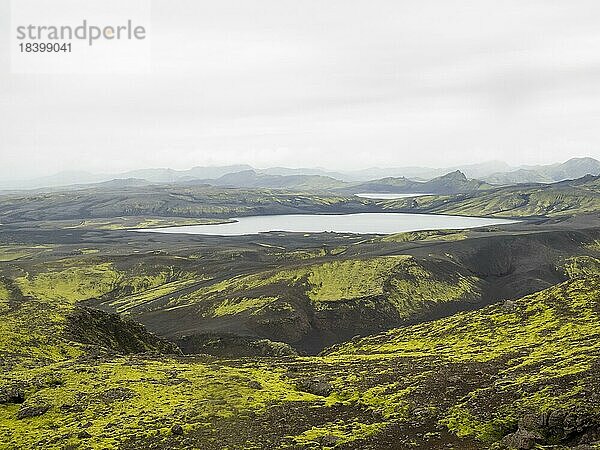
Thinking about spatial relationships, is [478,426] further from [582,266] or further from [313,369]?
[582,266]

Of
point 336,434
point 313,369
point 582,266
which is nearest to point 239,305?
point 313,369

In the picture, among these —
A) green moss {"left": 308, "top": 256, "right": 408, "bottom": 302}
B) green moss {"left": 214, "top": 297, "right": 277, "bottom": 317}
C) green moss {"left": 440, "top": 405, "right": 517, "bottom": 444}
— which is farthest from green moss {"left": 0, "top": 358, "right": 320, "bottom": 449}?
green moss {"left": 308, "top": 256, "right": 408, "bottom": 302}

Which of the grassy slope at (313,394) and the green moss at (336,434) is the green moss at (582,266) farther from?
the green moss at (336,434)

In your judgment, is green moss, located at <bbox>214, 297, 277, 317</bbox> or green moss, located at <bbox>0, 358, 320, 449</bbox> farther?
green moss, located at <bbox>214, 297, 277, 317</bbox>

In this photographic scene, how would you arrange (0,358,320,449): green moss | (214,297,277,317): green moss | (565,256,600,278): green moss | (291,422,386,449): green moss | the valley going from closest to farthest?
(291,422,386,449): green moss, the valley, (0,358,320,449): green moss, (214,297,277,317): green moss, (565,256,600,278): green moss

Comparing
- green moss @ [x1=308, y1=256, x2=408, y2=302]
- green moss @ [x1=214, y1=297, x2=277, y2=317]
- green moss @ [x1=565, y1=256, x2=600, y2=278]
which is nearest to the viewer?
green moss @ [x1=214, y1=297, x2=277, y2=317]

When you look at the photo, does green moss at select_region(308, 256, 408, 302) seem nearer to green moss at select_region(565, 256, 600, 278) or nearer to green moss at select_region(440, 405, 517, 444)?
green moss at select_region(565, 256, 600, 278)

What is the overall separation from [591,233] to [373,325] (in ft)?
379

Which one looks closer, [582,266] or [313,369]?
[313,369]

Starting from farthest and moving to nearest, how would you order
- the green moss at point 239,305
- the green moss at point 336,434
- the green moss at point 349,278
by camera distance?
the green moss at point 349,278 < the green moss at point 239,305 < the green moss at point 336,434

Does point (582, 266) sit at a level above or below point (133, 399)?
below

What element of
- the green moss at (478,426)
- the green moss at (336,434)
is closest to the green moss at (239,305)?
the green moss at (336,434)

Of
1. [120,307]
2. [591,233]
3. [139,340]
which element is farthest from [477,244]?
[139,340]

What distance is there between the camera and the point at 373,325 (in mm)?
108500
